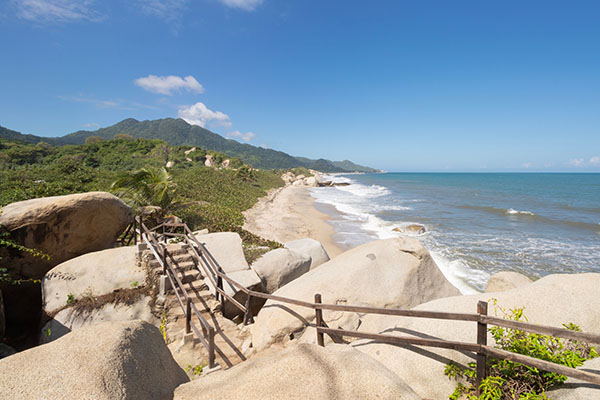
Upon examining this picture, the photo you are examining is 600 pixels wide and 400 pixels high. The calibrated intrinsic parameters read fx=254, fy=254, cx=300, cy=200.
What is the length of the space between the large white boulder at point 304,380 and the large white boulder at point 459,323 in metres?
1.37

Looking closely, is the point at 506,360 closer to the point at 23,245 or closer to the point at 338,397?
the point at 338,397

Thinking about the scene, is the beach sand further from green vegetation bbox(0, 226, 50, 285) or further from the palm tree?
green vegetation bbox(0, 226, 50, 285)

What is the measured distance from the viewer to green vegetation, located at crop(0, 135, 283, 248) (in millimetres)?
15211

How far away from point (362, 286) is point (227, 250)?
5690mm

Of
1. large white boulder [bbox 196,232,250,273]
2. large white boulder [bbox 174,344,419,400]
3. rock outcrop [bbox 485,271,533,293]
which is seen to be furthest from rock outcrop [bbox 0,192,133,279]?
rock outcrop [bbox 485,271,533,293]

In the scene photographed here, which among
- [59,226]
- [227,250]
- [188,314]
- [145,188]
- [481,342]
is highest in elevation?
[145,188]

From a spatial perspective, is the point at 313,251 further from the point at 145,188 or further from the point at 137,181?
the point at 137,181

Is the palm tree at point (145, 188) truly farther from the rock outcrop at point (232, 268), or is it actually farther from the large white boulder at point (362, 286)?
the large white boulder at point (362, 286)

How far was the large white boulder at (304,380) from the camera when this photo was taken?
2.66m

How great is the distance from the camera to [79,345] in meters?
2.78

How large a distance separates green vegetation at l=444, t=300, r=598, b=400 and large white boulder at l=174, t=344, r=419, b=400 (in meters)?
1.49

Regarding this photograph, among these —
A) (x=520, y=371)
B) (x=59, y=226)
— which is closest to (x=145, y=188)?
(x=59, y=226)

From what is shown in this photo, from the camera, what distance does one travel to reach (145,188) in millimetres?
15711

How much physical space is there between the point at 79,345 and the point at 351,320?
4.80 m
